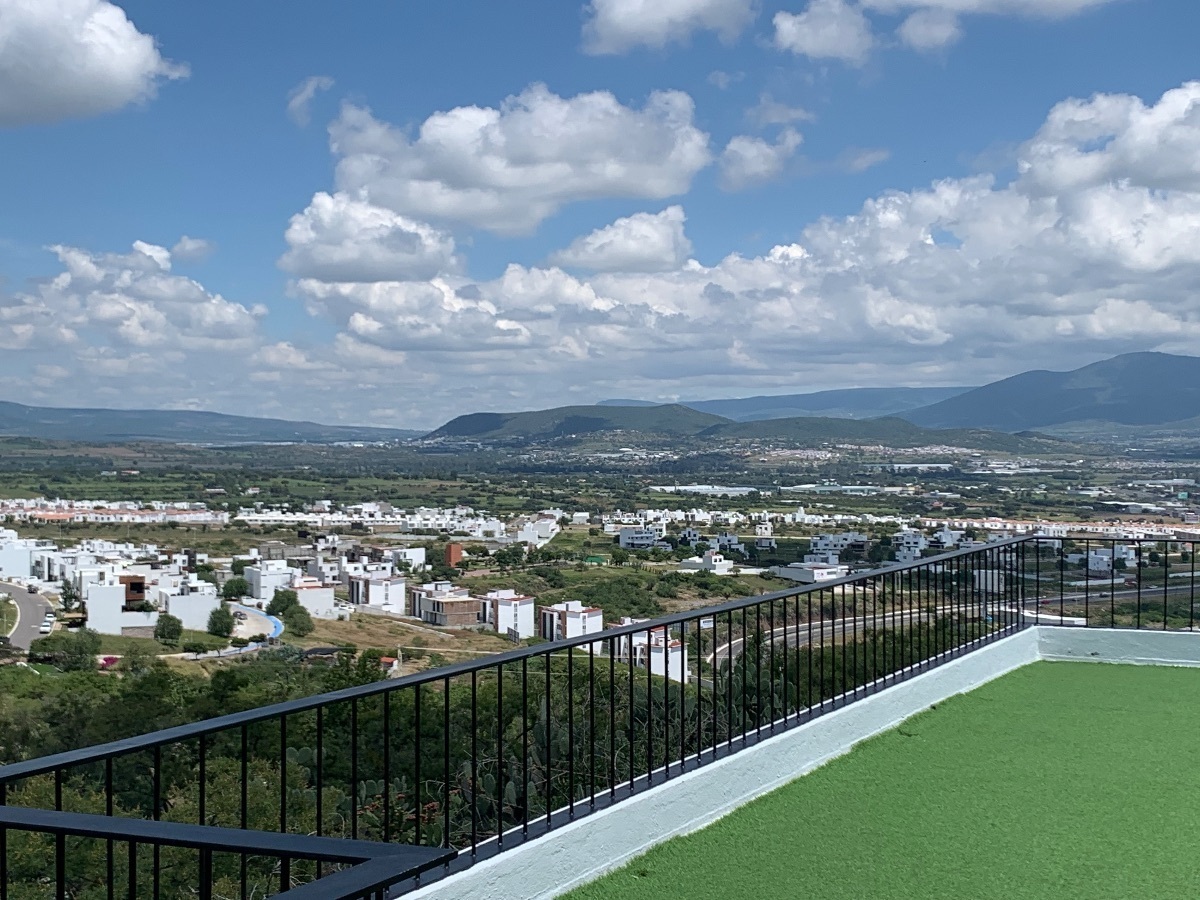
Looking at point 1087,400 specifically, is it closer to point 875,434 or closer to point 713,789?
point 875,434

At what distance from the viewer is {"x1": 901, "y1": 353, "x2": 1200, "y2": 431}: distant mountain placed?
12438cm

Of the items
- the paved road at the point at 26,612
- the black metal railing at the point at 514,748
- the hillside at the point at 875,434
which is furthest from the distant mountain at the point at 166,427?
the black metal railing at the point at 514,748

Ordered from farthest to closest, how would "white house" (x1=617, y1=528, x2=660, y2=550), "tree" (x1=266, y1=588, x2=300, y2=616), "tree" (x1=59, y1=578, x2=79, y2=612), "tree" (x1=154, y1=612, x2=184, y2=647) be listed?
"white house" (x1=617, y1=528, x2=660, y2=550), "tree" (x1=266, y1=588, x2=300, y2=616), "tree" (x1=59, y1=578, x2=79, y2=612), "tree" (x1=154, y1=612, x2=184, y2=647)

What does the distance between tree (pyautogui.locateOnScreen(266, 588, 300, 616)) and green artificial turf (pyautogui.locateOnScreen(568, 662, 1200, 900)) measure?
133 feet

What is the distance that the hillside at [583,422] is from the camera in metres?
123

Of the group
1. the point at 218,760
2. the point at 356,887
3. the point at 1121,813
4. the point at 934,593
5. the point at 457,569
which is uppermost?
the point at 356,887

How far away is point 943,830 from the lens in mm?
4254

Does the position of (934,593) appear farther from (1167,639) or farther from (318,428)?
(318,428)

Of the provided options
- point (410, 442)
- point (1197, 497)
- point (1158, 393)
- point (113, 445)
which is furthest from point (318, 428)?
point (1197, 497)

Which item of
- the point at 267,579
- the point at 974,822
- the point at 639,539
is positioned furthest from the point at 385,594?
the point at 974,822

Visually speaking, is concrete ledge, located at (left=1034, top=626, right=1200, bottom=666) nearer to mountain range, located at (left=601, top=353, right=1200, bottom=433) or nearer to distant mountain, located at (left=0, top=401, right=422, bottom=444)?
mountain range, located at (left=601, top=353, right=1200, bottom=433)

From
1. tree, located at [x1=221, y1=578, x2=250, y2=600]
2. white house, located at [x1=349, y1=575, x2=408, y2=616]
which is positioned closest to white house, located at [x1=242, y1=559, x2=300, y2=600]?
tree, located at [x1=221, y1=578, x2=250, y2=600]

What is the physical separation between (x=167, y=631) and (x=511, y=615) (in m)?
14.0

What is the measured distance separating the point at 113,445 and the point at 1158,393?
123079mm
